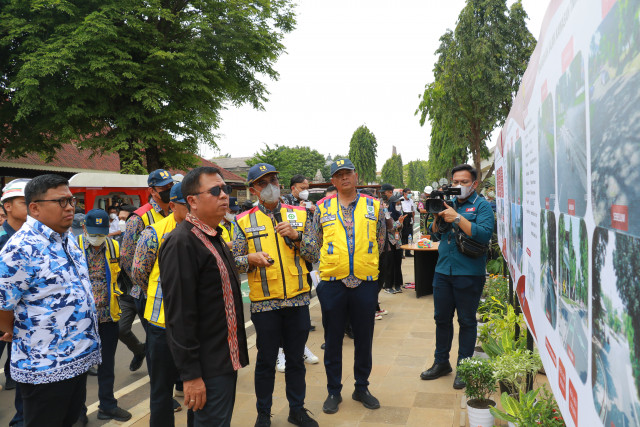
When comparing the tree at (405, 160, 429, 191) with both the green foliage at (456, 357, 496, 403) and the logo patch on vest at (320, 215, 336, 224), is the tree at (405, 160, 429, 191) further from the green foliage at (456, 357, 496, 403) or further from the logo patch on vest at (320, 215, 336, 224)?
the green foliage at (456, 357, 496, 403)

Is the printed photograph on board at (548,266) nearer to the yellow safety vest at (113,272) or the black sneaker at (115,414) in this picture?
the yellow safety vest at (113,272)

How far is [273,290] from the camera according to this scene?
3.56 meters

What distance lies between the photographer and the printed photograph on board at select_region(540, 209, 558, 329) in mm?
1751

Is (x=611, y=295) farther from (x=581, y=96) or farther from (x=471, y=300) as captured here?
(x=471, y=300)

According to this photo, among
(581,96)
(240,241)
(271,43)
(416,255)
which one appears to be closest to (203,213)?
(240,241)

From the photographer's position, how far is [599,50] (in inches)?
44.4

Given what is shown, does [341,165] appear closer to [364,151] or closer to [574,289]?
[574,289]

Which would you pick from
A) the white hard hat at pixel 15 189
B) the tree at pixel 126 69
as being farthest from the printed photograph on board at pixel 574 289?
the tree at pixel 126 69

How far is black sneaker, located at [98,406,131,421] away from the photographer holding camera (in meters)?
2.93

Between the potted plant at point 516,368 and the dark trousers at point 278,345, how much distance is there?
4.73ft

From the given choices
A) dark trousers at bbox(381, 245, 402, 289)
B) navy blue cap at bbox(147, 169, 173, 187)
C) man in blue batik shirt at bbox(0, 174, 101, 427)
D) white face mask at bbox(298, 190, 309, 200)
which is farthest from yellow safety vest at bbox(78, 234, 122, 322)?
dark trousers at bbox(381, 245, 402, 289)

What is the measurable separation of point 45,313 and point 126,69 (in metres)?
16.2

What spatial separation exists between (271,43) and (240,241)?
1794 centimetres

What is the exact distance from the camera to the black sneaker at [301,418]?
12.0ft
